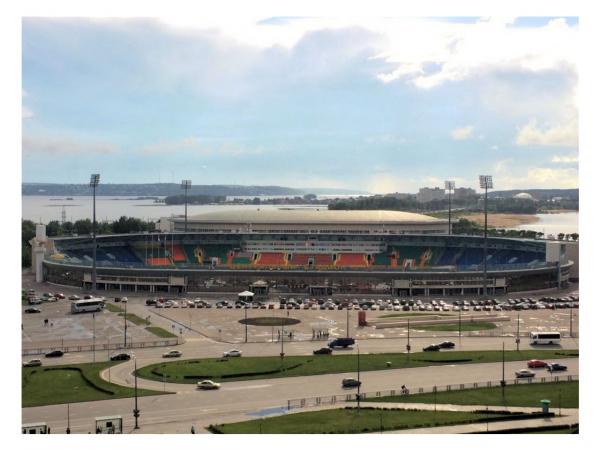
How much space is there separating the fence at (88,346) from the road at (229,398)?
421cm

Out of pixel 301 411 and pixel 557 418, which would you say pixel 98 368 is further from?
pixel 557 418

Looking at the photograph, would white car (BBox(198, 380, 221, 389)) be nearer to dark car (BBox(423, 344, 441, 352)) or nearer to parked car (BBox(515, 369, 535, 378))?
dark car (BBox(423, 344, 441, 352))

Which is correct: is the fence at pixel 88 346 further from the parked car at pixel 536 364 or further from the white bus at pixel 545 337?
the white bus at pixel 545 337

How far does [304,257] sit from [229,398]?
46.1 m

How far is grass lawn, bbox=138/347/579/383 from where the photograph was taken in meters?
30.0

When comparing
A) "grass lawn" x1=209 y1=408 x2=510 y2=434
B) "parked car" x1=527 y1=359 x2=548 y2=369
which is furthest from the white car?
"parked car" x1=527 y1=359 x2=548 y2=369

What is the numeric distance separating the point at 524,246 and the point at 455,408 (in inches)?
1853

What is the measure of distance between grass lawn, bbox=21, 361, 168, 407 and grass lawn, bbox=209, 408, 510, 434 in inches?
245

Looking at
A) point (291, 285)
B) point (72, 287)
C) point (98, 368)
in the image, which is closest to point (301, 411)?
point (98, 368)

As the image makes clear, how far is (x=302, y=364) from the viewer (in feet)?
104

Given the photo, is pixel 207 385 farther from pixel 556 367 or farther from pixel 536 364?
pixel 556 367

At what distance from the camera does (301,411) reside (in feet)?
80.4

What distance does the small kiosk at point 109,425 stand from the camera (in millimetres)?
22484

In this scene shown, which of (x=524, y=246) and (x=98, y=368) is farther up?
(x=524, y=246)
